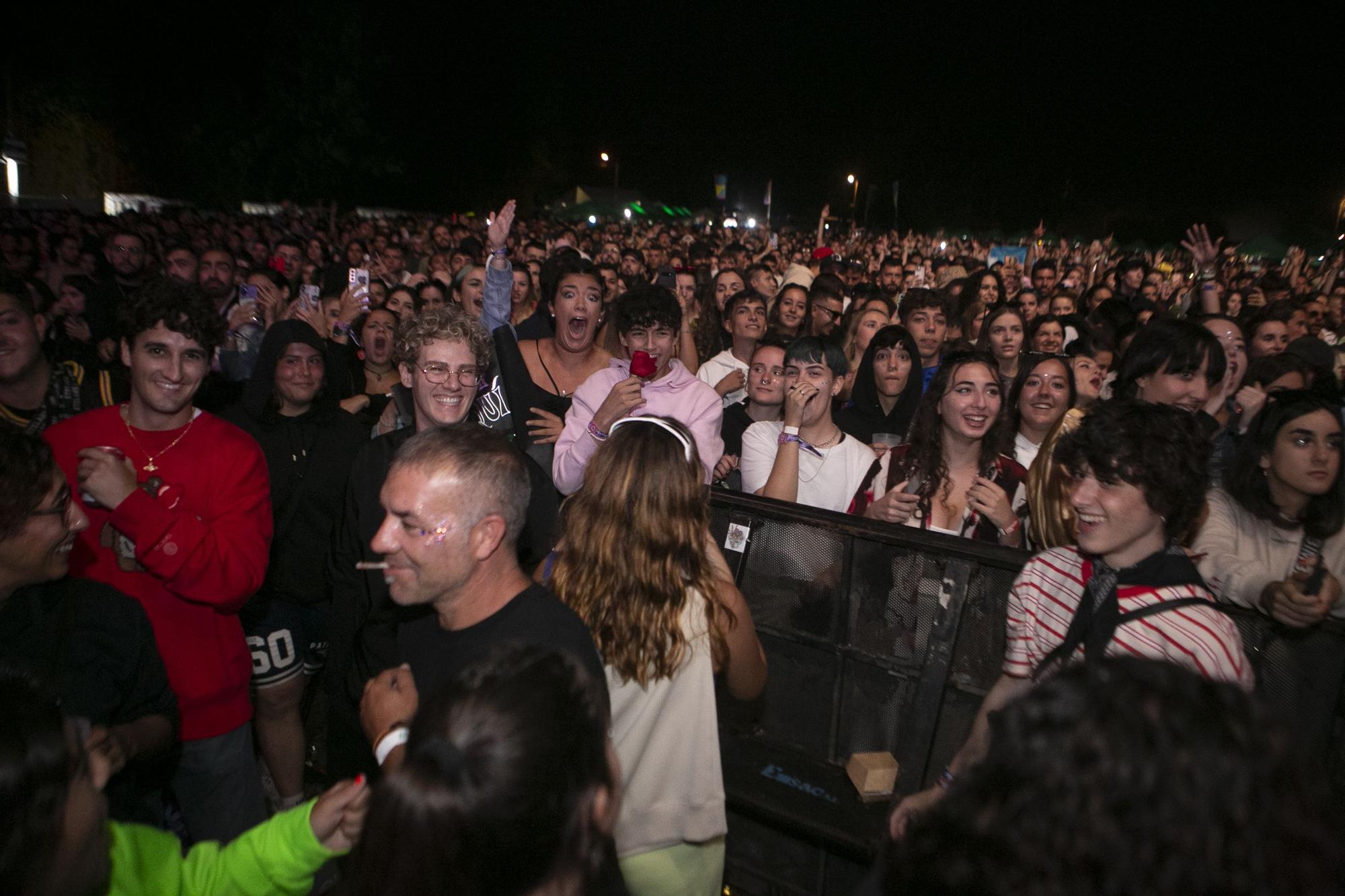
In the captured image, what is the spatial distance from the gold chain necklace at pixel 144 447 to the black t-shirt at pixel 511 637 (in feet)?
4.86

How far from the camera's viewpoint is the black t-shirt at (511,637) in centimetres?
193

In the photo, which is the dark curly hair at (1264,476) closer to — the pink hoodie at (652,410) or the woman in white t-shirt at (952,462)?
the woman in white t-shirt at (952,462)

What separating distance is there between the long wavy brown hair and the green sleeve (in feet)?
2.72

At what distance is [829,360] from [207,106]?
130 ft

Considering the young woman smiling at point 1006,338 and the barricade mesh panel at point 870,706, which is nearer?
the barricade mesh panel at point 870,706

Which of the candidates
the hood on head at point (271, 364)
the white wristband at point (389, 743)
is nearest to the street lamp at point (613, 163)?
the hood on head at point (271, 364)

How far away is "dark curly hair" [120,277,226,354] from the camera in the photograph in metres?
2.88

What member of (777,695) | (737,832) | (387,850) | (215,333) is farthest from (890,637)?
(215,333)

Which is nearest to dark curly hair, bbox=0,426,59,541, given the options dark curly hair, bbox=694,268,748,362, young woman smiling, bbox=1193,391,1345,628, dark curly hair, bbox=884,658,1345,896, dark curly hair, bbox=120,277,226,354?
dark curly hair, bbox=120,277,226,354

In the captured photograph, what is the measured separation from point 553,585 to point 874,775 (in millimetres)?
1503

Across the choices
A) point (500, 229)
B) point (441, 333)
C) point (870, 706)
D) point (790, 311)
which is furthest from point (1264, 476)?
point (500, 229)

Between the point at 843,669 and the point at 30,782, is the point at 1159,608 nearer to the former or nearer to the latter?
the point at 843,669

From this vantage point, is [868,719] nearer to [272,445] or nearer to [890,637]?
[890,637]

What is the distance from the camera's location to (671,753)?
225 centimetres
